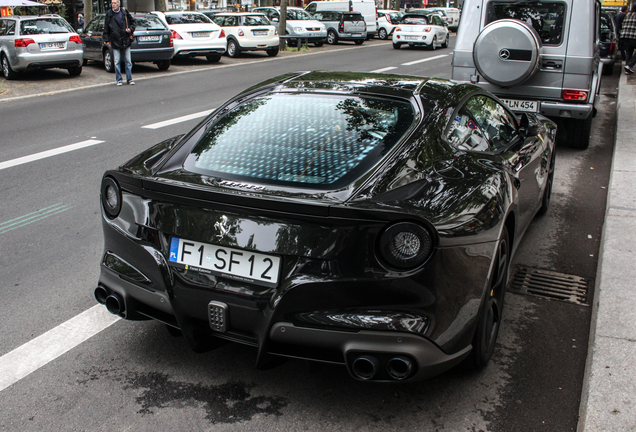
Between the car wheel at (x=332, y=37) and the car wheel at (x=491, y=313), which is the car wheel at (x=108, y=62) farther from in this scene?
the car wheel at (x=491, y=313)

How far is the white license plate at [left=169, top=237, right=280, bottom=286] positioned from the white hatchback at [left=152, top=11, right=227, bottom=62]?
17731 millimetres

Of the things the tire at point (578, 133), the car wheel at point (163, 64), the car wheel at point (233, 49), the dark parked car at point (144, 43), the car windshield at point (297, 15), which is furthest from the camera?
the car windshield at point (297, 15)

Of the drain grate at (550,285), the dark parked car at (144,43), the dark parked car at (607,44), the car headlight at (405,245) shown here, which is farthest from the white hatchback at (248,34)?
the car headlight at (405,245)

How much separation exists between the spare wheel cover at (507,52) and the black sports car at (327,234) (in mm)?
4791

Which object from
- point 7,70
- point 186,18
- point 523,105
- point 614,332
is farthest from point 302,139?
point 186,18

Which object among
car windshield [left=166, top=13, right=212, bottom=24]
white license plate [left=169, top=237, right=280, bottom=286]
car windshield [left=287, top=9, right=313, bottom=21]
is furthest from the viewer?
car windshield [left=287, top=9, right=313, bottom=21]

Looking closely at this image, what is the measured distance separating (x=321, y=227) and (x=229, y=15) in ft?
72.3

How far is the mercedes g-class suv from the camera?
806 cm

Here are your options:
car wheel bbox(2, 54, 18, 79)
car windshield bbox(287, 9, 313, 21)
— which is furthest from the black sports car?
car windshield bbox(287, 9, 313, 21)

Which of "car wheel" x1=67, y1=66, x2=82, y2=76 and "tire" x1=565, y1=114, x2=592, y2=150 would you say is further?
"car wheel" x1=67, y1=66, x2=82, y2=76

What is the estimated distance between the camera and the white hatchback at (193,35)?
Answer: 19609mm

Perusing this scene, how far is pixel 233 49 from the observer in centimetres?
2294

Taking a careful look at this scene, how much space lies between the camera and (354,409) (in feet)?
9.85

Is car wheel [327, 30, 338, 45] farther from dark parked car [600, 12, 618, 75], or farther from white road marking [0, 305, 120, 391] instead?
white road marking [0, 305, 120, 391]
